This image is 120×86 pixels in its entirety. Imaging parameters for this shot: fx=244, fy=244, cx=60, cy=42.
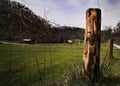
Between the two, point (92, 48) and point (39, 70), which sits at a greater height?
point (92, 48)

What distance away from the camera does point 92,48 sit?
14.2 ft

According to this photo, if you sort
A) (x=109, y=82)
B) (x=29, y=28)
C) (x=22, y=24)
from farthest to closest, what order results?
1. (x=109, y=82)
2. (x=22, y=24)
3. (x=29, y=28)

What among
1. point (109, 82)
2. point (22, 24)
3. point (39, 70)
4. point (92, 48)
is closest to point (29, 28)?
point (22, 24)

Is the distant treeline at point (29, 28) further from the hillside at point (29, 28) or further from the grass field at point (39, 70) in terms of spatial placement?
the grass field at point (39, 70)

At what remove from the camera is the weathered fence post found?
4.29 meters

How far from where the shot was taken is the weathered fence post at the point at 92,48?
14.1ft

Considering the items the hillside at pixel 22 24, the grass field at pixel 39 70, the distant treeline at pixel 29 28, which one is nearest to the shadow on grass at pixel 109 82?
the grass field at pixel 39 70

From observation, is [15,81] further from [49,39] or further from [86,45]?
[49,39]

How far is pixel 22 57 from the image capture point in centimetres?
1016

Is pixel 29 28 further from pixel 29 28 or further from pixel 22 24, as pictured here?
pixel 22 24

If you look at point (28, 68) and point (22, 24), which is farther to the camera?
point (28, 68)

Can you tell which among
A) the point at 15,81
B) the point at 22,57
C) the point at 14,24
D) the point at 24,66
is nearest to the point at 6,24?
the point at 14,24

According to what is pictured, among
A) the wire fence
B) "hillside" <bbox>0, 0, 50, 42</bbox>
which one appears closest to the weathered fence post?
the wire fence

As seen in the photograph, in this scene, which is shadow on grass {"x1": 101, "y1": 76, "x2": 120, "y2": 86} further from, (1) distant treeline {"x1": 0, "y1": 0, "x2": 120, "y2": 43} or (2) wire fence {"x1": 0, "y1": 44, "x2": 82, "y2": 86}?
(1) distant treeline {"x1": 0, "y1": 0, "x2": 120, "y2": 43}
